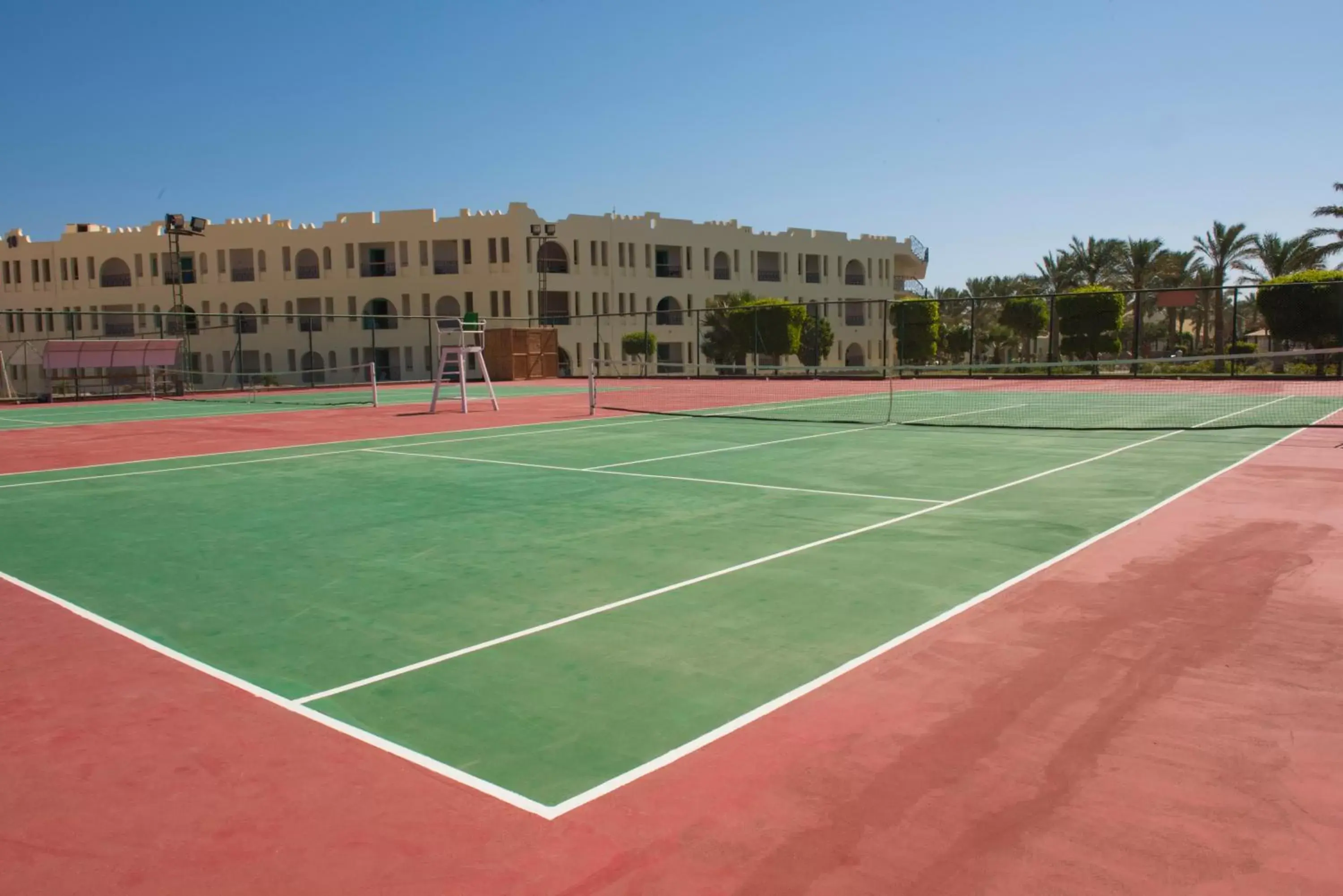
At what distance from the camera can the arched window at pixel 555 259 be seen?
64.8 metres

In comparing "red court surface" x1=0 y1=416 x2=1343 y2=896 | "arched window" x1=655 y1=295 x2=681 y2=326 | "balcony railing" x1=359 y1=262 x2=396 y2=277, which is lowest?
"red court surface" x1=0 y1=416 x2=1343 y2=896

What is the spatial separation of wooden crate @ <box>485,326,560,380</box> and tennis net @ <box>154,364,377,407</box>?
615 cm

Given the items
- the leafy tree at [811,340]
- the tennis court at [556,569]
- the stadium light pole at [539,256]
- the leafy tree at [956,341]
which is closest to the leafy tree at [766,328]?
the leafy tree at [811,340]

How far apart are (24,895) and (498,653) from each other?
107 inches

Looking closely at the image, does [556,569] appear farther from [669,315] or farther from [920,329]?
Result: [669,315]

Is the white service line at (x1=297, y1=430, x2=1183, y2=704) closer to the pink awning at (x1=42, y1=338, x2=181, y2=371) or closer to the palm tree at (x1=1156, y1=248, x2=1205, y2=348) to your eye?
the pink awning at (x1=42, y1=338, x2=181, y2=371)

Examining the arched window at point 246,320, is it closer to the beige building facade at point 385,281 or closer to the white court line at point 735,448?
the beige building facade at point 385,281

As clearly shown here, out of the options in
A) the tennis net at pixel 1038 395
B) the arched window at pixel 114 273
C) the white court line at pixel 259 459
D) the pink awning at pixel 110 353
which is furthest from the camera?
the arched window at pixel 114 273

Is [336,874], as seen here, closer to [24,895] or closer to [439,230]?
[24,895]

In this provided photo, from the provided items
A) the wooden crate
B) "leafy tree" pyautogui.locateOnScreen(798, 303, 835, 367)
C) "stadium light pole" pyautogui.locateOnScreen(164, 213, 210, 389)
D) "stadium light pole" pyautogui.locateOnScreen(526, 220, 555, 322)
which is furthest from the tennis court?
"leafy tree" pyautogui.locateOnScreen(798, 303, 835, 367)

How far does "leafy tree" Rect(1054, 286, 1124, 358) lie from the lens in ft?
141

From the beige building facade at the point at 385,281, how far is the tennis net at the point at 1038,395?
20.1 metres

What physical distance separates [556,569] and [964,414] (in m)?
17.2

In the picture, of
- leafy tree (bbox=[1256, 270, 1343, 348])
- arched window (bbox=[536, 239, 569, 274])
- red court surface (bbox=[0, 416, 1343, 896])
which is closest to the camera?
red court surface (bbox=[0, 416, 1343, 896])
